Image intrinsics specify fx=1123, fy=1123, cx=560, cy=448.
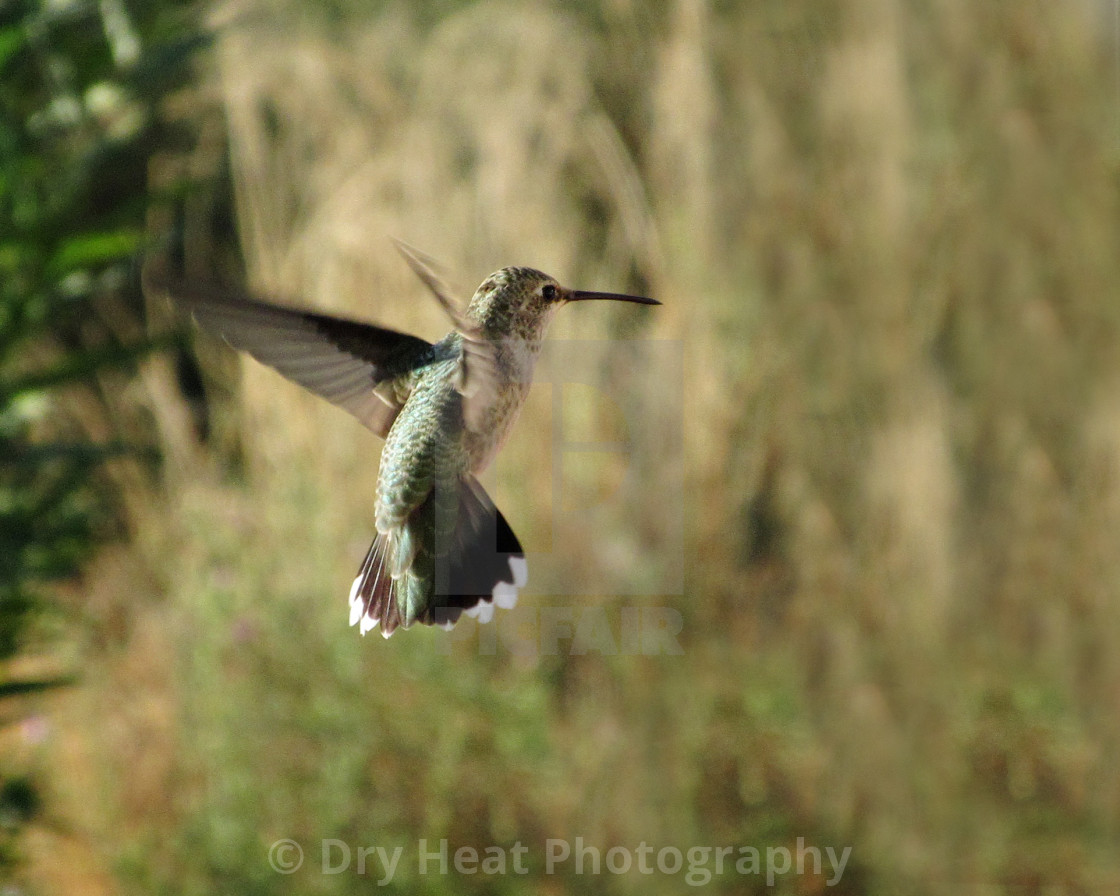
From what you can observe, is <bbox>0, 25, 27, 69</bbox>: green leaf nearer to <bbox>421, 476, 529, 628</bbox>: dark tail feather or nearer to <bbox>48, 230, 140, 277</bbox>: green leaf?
<bbox>48, 230, 140, 277</bbox>: green leaf

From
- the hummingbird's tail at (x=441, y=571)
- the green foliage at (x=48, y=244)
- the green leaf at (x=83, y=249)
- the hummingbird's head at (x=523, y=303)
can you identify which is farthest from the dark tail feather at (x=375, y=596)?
the green leaf at (x=83, y=249)

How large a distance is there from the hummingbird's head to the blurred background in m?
2.11

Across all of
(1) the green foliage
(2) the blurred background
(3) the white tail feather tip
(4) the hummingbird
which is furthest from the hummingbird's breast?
(2) the blurred background

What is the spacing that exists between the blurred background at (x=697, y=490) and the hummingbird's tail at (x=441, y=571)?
1917 millimetres

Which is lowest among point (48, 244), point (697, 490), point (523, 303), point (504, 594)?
point (504, 594)

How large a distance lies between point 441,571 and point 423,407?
154 millimetres

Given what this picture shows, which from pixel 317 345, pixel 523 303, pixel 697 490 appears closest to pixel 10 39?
pixel 317 345

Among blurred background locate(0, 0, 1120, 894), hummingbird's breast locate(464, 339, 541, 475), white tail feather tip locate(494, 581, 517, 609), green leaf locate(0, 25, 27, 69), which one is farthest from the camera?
blurred background locate(0, 0, 1120, 894)

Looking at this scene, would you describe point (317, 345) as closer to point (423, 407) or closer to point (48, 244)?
point (423, 407)

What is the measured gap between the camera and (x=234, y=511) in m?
3.46

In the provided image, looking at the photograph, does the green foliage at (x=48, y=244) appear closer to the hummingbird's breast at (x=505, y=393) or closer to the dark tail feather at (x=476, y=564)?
the dark tail feather at (x=476, y=564)

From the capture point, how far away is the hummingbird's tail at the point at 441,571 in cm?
89

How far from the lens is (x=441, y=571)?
940 millimetres

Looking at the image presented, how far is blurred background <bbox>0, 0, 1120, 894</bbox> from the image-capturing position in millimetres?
2949
